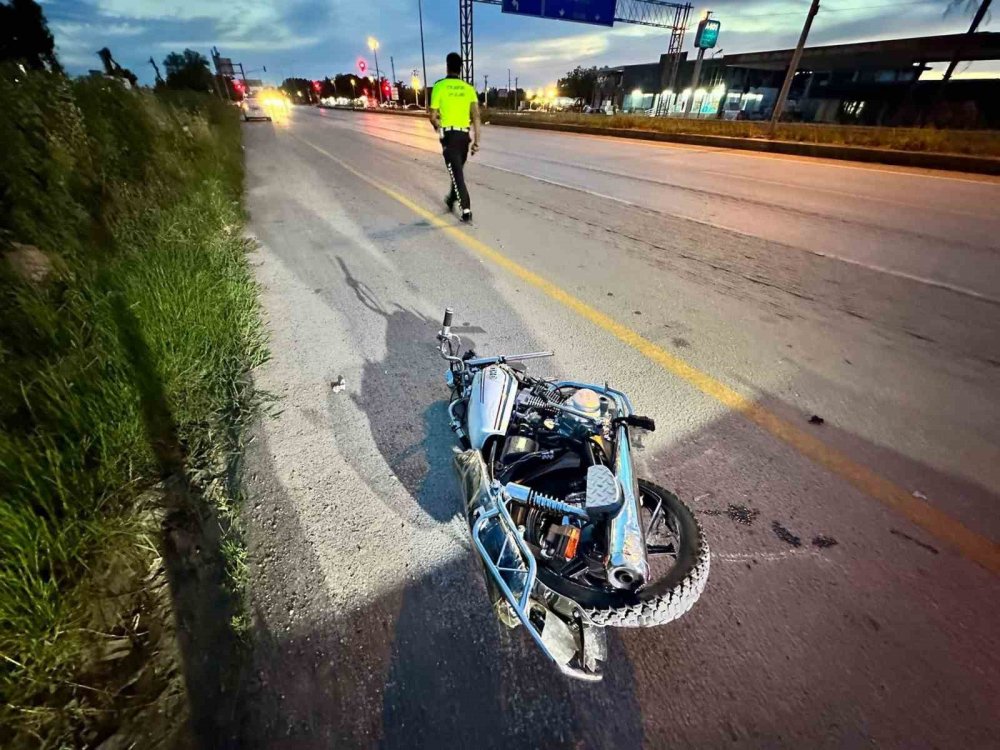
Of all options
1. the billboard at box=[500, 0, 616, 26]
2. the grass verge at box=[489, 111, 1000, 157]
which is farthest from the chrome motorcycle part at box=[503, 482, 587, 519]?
the billboard at box=[500, 0, 616, 26]

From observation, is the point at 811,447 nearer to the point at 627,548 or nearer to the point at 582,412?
the point at 582,412

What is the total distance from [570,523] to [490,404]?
654 mm

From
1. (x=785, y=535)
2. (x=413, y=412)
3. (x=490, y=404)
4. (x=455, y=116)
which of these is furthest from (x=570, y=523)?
(x=455, y=116)

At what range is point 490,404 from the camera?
1.98m

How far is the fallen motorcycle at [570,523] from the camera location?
54.1 inches

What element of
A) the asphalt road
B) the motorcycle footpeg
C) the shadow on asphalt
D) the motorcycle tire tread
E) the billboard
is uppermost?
the billboard

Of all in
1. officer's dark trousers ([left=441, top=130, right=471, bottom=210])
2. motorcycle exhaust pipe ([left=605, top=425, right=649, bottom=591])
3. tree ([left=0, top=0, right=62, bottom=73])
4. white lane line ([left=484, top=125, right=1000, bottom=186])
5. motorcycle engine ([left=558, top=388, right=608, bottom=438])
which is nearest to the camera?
motorcycle exhaust pipe ([left=605, top=425, right=649, bottom=591])

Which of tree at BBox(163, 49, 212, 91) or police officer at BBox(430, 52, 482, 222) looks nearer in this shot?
police officer at BBox(430, 52, 482, 222)

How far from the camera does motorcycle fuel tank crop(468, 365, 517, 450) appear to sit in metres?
1.92

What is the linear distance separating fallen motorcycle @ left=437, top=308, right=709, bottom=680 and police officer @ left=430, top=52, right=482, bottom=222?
558cm

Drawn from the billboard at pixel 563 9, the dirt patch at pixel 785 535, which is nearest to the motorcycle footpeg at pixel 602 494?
the dirt patch at pixel 785 535

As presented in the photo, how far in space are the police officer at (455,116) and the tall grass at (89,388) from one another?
328cm

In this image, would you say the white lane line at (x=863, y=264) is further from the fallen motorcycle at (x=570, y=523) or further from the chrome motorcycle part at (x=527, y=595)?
the chrome motorcycle part at (x=527, y=595)

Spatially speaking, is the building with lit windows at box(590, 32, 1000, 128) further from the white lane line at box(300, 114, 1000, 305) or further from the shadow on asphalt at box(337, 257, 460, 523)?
the shadow on asphalt at box(337, 257, 460, 523)
